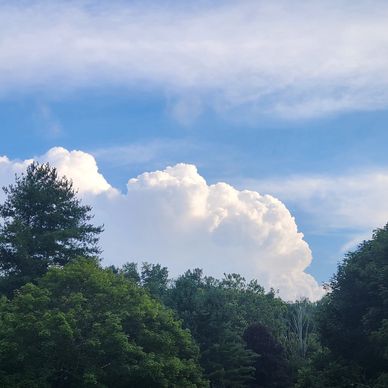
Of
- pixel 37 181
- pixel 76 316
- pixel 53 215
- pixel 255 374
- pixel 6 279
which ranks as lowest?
pixel 255 374

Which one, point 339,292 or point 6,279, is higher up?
point 6,279

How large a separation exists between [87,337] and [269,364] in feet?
72.2

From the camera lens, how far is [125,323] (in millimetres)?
33062

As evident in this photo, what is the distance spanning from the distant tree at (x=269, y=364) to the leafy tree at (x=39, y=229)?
14.3 meters

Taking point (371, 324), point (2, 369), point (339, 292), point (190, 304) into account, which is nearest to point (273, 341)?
point (190, 304)

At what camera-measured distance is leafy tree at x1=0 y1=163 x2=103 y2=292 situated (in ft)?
140

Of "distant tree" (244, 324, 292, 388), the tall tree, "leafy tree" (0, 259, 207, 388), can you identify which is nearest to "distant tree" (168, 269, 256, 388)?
"distant tree" (244, 324, 292, 388)

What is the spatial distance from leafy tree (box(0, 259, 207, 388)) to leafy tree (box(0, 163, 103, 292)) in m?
8.22

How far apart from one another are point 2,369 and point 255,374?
79.8ft

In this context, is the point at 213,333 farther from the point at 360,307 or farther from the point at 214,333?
the point at 360,307

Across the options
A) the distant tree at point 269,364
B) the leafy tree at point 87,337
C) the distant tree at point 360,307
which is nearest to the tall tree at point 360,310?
the distant tree at point 360,307

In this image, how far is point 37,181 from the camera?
1855 inches

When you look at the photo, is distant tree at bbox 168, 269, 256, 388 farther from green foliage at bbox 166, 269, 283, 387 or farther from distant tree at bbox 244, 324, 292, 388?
distant tree at bbox 244, 324, 292, 388

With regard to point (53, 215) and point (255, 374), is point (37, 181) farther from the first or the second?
point (255, 374)
